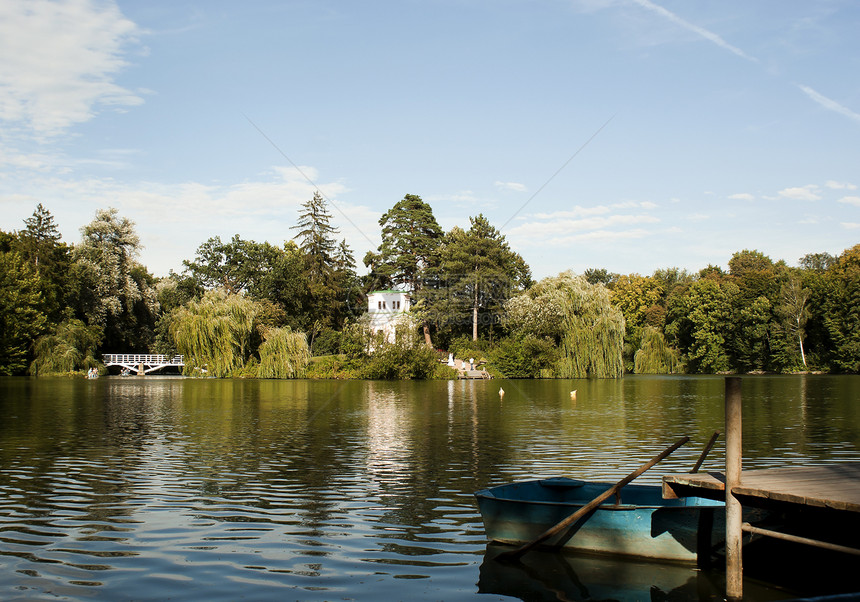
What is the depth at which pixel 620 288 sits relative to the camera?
103000 mm

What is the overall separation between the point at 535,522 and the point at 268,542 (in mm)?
3733

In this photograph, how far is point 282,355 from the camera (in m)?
58.8

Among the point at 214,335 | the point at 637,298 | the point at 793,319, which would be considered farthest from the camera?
the point at 637,298

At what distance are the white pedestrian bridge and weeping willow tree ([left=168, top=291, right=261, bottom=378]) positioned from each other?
9894 millimetres

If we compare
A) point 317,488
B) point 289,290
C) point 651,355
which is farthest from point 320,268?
point 317,488

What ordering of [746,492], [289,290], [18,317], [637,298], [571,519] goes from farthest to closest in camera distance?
[637,298]
[289,290]
[18,317]
[571,519]
[746,492]

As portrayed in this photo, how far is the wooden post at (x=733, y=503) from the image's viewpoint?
8.08 m

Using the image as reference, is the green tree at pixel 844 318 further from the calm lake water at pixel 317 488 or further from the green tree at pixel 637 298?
the calm lake water at pixel 317 488

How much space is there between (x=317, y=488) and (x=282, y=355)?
46141mm

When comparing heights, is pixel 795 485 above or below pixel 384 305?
below

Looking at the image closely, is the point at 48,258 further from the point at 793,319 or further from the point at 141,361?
the point at 793,319

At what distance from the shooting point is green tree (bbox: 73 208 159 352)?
2719 inches

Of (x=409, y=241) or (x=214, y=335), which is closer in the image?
(x=214, y=335)

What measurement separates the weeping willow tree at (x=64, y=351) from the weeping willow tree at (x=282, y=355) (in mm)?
16679
